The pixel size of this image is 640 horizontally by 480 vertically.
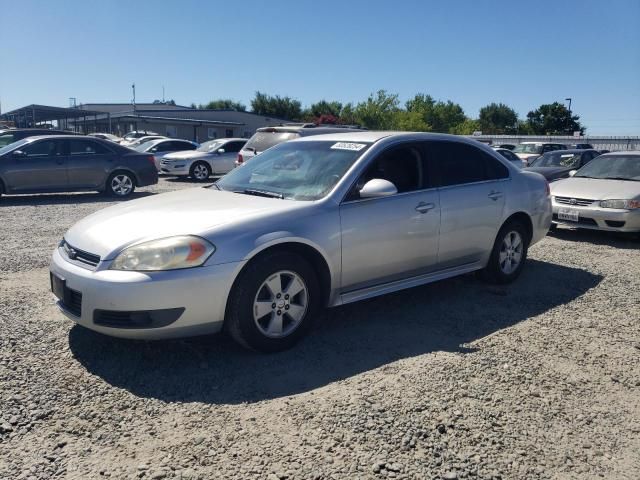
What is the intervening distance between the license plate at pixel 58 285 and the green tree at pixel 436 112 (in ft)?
297

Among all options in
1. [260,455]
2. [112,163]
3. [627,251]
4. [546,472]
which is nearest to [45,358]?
[260,455]

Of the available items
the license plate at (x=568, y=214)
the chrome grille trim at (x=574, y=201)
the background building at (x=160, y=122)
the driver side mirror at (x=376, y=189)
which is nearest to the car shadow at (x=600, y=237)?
the license plate at (x=568, y=214)

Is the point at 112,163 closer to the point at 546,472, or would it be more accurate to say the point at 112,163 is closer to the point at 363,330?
the point at 363,330

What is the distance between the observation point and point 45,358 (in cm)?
381

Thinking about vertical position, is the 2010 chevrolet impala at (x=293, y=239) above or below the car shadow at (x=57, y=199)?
above

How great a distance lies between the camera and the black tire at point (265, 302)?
3721 millimetres

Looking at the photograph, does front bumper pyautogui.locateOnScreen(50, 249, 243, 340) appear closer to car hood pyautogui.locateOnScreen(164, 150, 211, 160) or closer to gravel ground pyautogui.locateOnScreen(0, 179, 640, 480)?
gravel ground pyautogui.locateOnScreen(0, 179, 640, 480)

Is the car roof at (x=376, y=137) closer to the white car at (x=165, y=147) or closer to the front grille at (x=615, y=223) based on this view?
the front grille at (x=615, y=223)

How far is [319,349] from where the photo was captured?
4082 mm

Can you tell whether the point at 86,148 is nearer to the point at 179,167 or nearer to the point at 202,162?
the point at 179,167

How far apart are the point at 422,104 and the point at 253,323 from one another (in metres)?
94.7

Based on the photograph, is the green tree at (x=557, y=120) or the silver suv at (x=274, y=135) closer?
the silver suv at (x=274, y=135)

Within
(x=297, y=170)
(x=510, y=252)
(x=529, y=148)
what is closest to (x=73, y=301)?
(x=297, y=170)

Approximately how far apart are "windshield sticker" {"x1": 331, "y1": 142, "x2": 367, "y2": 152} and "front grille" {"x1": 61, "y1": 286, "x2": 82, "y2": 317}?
7.99ft
